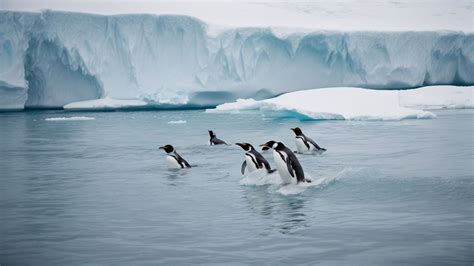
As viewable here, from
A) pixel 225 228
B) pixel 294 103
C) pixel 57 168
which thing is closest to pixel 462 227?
pixel 225 228

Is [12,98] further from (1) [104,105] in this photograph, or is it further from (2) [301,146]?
(2) [301,146]

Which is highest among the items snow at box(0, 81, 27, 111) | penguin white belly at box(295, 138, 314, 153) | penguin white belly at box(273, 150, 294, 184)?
penguin white belly at box(273, 150, 294, 184)

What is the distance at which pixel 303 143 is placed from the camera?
9781mm

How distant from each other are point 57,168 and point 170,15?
15900mm

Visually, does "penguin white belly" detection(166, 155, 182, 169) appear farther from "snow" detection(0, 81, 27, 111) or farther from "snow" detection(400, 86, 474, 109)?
"snow" detection(0, 81, 27, 111)

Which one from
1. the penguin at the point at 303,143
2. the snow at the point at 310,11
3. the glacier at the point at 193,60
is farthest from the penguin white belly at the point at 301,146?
the snow at the point at 310,11

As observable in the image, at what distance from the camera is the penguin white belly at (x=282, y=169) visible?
6371mm

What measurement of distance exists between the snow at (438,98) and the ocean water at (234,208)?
476 inches

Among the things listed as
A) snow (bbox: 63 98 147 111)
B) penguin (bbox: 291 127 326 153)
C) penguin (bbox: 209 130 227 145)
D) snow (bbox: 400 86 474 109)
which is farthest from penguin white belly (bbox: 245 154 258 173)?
snow (bbox: 63 98 147 111)

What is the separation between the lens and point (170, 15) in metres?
23.8

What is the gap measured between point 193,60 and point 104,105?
155 inches

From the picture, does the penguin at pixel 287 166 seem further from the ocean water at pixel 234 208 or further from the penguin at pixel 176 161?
the penguin at pixel 176 161

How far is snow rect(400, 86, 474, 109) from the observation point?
22.8 m

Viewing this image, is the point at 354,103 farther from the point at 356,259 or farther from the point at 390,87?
the point at 356,259
